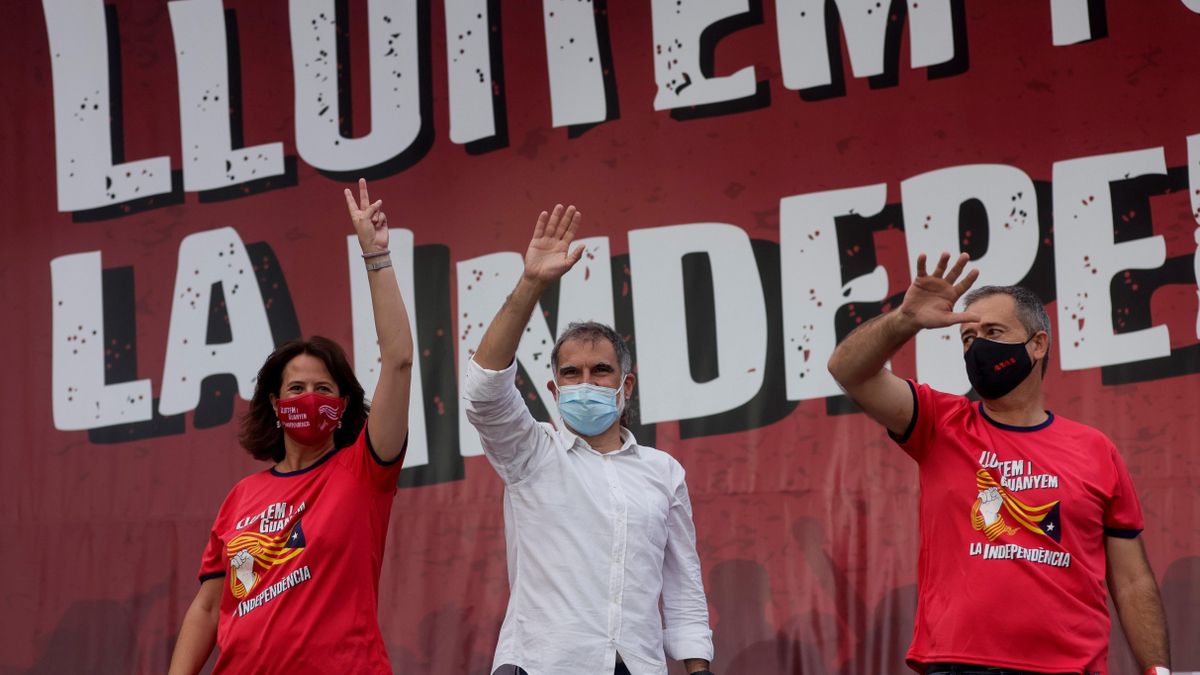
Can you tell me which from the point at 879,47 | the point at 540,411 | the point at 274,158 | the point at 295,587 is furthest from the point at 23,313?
the point at 879,47

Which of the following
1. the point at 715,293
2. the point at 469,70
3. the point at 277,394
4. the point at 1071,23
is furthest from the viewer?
the point at 469,70

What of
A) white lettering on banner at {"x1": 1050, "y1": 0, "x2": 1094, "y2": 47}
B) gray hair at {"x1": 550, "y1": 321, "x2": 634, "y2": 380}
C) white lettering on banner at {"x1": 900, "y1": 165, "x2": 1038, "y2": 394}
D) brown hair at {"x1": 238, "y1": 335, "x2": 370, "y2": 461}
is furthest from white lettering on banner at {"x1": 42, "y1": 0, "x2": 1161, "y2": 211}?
brown hair at {"x1": 238, "y1": 335, "x2": 370, "y2": 461}

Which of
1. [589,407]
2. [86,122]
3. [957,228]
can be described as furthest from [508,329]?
[86,122]

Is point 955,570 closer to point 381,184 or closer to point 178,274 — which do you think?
point 381,184

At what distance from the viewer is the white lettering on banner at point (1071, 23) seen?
4129 millimetres

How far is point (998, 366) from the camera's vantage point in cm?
288

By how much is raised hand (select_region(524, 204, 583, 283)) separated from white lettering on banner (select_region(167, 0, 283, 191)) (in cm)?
225

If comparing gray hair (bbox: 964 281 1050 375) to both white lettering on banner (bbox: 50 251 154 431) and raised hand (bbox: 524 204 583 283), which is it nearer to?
raised hand (bbox: 524 204 583 283)

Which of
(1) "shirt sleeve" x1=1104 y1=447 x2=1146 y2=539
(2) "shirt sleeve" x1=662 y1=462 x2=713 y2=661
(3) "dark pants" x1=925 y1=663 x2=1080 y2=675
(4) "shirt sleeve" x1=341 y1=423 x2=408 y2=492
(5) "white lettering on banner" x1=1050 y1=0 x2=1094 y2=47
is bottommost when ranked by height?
(3) "dark pants" x1=925 y1=663 x2=1080 y2=675

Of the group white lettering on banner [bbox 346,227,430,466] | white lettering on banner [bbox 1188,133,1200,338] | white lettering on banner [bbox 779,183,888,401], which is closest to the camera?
white lettering on banner [bbox 1188,133,1200,338]

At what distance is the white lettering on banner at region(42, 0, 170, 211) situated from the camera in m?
4.98

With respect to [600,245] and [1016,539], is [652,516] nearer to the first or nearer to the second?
[1016,539]

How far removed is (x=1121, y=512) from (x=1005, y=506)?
258 millimetres

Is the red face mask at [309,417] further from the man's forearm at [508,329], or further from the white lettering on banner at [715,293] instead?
the white lettering on banner at [715,293]
